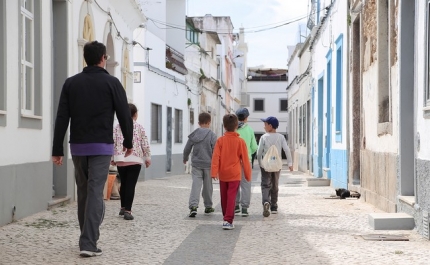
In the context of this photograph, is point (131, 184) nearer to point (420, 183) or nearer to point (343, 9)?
point (420, 183)

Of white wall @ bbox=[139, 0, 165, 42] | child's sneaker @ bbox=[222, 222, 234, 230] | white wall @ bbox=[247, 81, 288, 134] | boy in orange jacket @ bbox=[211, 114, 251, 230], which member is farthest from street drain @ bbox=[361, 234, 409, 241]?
white wall @ bbox=[247, 81, 288, 134]

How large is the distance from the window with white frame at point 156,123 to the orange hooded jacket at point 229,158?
1477 cm

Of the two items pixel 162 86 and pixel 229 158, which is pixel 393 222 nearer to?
pixel 229 158

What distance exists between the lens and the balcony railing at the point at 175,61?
29.6 meters

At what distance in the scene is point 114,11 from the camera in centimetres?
1880

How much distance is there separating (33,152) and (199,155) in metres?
2.37

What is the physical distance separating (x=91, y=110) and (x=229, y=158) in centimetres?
326

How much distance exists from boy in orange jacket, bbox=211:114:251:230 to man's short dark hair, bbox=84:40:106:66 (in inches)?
121

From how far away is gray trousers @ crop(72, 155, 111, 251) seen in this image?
293 inches

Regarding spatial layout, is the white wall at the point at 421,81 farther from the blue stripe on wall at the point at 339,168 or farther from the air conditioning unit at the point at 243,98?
the air conditioning unit at the point at 243,98

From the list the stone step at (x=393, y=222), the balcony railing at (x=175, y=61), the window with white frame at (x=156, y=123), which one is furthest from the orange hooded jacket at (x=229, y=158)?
the balcony railing at (x=175, y=61)

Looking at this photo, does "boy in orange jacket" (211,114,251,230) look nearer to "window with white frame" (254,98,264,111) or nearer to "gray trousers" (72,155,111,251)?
"gray trousers" (72,155,111,251)

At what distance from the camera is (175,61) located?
102 feet

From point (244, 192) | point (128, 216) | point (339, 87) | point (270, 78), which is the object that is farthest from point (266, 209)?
point (270, 78)
